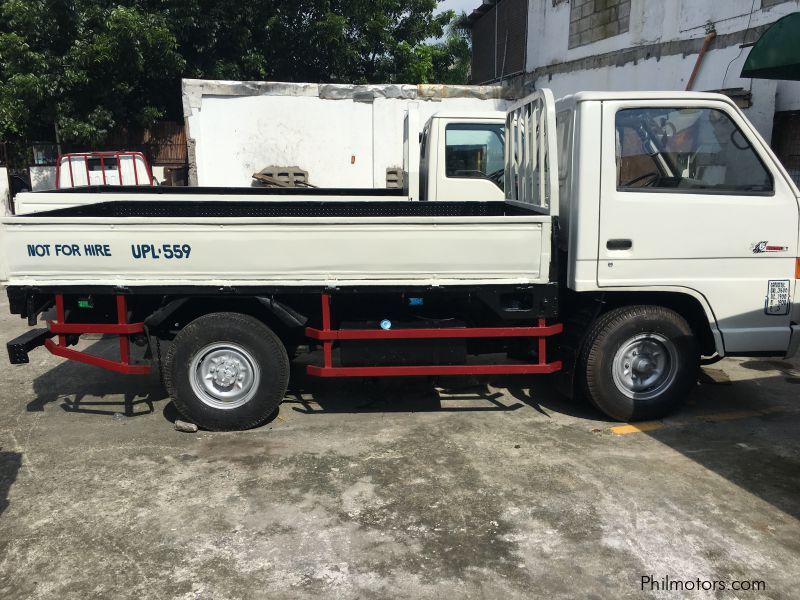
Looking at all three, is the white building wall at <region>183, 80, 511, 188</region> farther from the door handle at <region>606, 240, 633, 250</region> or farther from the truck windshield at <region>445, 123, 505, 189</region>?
the door handle at <region>606, 240, 633, 250</region>

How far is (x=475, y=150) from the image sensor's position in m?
A: 7.55

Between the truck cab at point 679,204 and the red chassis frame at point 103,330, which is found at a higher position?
the truck cab at point 679,204

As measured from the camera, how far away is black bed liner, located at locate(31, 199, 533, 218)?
6152mm

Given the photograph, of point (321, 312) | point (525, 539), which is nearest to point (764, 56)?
point (321, 312)

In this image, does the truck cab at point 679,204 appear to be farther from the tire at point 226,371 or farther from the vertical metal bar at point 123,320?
the vertical metal bar at point 123,320

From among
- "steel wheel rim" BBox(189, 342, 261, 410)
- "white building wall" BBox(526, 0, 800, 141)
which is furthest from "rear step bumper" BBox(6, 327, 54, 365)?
"white building wall" BBox(526, 0, 800, 141)

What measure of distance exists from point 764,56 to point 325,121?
9.85 metres

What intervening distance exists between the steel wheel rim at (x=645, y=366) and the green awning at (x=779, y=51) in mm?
4588

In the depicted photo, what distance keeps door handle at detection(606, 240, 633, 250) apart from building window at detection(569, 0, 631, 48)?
9.81 metres

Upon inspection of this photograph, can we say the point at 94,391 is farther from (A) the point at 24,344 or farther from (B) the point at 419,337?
(B) the point at 419,337

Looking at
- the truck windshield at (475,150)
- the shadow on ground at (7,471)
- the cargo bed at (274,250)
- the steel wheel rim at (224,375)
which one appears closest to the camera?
the shadow on ground at (7,471)

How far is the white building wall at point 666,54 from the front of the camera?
9680 millimetres

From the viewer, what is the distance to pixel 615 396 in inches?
203

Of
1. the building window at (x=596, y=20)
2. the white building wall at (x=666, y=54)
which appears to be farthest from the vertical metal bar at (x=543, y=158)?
the building window at (x=596, y=20)
